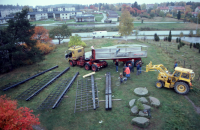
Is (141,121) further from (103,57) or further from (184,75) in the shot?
(103,57)

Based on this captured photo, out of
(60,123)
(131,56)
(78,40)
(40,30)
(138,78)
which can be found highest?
(40,30)

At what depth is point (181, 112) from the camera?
8672mm

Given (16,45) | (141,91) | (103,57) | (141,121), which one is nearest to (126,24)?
(103,57)

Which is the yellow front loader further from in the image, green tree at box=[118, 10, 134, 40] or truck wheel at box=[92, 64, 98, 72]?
green tree at box=[118, 10, 134, 40]

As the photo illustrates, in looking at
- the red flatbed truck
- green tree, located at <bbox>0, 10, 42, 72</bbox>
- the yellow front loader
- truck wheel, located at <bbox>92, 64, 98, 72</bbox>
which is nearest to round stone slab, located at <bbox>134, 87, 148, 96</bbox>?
the yellow front loader

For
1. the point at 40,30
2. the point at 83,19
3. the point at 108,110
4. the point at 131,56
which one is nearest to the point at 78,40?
the point at 40,30

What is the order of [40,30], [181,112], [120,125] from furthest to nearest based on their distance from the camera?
[40,30] < [181,112] < [120,125]

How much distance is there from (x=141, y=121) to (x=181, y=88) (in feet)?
16.3

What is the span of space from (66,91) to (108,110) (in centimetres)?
430

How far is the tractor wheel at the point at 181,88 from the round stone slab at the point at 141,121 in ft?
14.4

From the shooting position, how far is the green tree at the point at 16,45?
15250mm

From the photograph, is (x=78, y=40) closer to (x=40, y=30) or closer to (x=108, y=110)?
(x=40, y=30)

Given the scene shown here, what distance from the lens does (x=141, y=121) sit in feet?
25.3

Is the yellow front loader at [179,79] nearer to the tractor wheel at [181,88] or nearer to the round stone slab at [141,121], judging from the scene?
the tractor wheel at [181,88]
